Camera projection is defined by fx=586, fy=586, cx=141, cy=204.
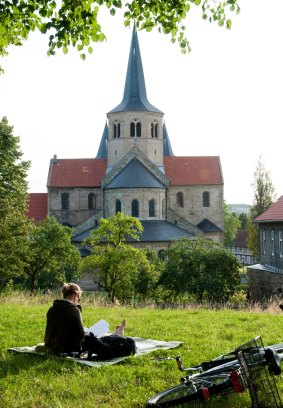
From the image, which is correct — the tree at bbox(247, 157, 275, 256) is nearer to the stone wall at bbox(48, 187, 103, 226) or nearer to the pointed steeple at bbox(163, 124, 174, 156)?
the pointed steeple at bbox(163, 124, 174, 156)

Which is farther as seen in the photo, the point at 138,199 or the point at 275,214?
the point at 138,199

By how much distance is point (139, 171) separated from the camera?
2255 inches

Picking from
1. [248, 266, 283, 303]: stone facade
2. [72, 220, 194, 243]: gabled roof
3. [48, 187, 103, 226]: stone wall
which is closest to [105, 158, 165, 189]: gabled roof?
[72, 220, 194, 243]: gabled roof

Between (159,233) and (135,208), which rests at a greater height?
(135,208)

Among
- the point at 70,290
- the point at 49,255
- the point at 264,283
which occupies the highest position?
the point at 70,290

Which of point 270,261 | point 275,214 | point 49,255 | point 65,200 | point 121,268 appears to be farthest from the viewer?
point 65,200

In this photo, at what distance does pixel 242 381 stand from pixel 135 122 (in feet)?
183

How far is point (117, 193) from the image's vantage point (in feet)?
182

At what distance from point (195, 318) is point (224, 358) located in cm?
645

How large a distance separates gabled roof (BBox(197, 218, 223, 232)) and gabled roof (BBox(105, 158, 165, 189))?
678cm

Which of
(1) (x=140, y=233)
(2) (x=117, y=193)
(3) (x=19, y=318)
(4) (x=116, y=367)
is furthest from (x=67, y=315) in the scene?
(2) (x=117, y=193)

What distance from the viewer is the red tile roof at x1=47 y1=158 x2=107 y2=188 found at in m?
62.1

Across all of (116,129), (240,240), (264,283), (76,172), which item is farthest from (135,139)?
(240,240)

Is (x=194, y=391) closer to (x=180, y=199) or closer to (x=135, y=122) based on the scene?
(x=135, y=122)
